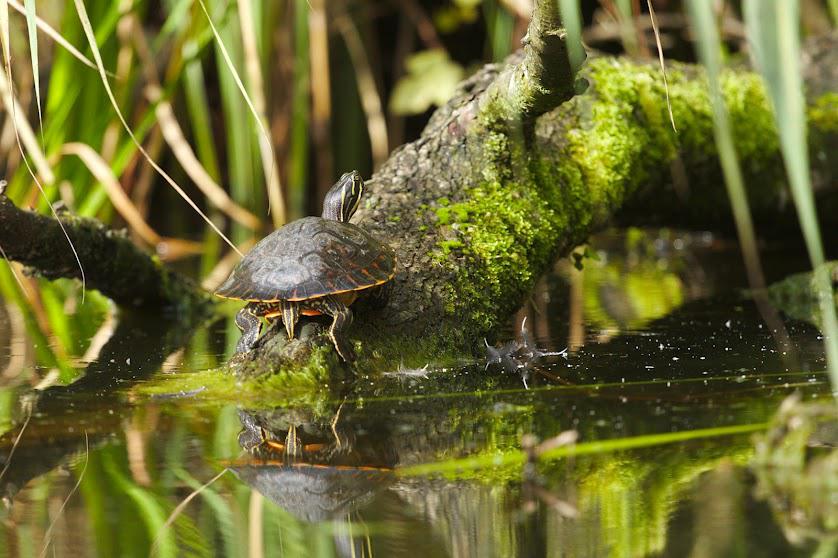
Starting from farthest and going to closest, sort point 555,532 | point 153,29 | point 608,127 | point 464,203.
A: point 153,29 < point 608,127 < point 464,203 < point 555,532

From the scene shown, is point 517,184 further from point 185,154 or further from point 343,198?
point 185,154

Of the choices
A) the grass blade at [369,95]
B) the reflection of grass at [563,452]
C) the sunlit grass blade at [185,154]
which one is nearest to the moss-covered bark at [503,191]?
the reflection of grass at [563,452]

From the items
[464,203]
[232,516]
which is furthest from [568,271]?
[232,516]

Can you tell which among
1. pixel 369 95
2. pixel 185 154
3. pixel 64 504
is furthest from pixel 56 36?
pixel 369 95

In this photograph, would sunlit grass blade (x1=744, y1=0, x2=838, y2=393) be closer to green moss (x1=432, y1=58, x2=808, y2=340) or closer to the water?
the water

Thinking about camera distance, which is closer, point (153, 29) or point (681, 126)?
point (681, 126)

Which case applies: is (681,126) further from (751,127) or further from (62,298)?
(62,298)

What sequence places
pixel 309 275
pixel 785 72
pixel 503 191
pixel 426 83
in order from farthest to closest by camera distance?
pixel 426 83 → pixel 503 191 → pixel 309 275 → pixel 785 72

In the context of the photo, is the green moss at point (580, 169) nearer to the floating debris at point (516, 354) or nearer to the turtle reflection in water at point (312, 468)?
the floating debris at point (516, 354)
